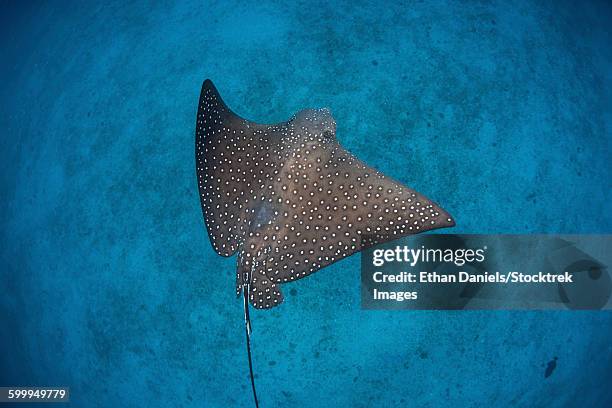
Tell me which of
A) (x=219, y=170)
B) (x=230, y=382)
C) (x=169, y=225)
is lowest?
(x=230, y=382)

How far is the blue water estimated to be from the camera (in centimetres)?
229

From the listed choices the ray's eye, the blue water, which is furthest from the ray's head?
the blue water

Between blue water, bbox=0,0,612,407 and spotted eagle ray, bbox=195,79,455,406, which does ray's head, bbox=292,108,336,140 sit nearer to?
spotted eagle ray, bbox=195,79,455,406

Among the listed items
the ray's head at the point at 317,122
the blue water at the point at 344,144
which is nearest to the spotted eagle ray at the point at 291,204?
the ray's head at the point at 317,122

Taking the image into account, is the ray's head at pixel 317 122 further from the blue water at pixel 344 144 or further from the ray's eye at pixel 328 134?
the blue water at pixel 344 144

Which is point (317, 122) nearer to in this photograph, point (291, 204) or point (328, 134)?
point (328, 134)

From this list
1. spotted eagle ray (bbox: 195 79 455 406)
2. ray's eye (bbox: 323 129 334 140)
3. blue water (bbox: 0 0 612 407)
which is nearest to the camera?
spotted eagle ray (bbox: 195 79 455 406)

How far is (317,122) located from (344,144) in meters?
0.27

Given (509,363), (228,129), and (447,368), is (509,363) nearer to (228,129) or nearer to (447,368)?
(447,368)

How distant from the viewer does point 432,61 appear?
2393mm

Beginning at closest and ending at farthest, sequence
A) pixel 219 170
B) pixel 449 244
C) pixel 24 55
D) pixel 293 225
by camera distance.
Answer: pixel 293 225 → pixel 219 170 → pixel 449 244 → pixel 24 55

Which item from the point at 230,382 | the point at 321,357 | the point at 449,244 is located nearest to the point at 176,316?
the point at 230,382

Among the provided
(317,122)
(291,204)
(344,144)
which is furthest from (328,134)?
(291,204)

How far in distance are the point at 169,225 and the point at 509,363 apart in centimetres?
205
